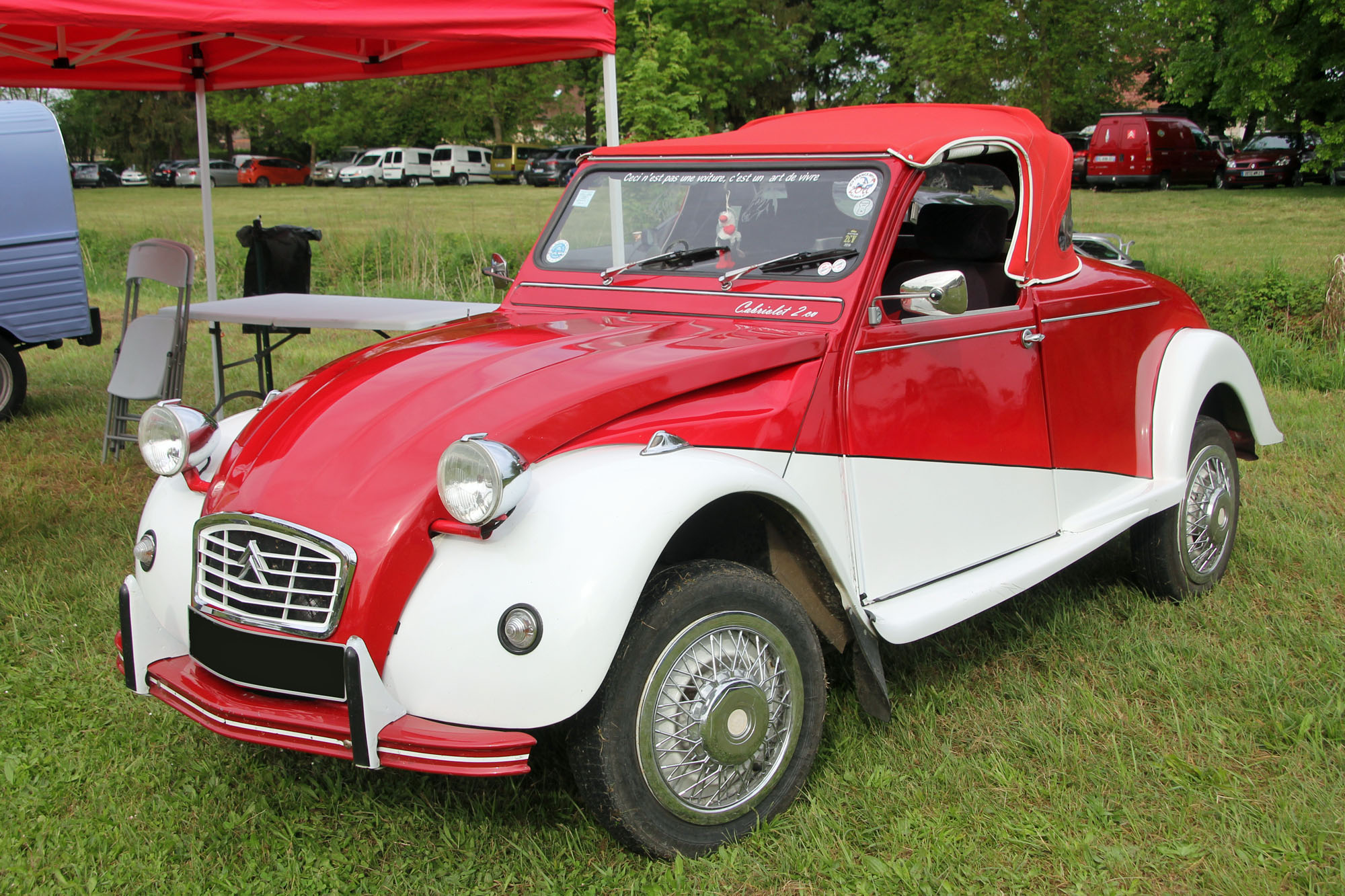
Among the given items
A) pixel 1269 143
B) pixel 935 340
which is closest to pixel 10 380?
pixel 935 340

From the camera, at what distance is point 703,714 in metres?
2.75

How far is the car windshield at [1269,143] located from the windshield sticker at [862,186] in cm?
2801

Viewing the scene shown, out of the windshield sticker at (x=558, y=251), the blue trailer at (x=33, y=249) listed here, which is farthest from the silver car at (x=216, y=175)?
the windshield sticker at (x=558, y=251)

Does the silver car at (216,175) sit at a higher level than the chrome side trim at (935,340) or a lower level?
higher

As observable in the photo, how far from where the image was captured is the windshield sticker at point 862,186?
3492mm

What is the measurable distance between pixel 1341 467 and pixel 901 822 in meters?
4.60

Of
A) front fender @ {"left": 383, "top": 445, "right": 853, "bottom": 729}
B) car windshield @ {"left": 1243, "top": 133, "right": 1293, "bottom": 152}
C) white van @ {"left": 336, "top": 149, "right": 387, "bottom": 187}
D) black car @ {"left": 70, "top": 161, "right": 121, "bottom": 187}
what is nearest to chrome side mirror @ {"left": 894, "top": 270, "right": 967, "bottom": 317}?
front fender @ {"left": 383, "top": 445, "right": 853, "bottom": 729}

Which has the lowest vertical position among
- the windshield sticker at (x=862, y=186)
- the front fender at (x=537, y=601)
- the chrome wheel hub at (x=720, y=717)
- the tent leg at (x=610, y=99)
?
the chrome wheel hub at (x=720, y=717)

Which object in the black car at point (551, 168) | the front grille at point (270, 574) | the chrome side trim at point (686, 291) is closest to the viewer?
the front grille at point (270, 574)

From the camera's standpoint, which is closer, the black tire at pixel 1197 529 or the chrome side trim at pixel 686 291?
the chrome side trim at pixel 686 291

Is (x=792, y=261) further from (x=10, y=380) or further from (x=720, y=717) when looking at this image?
(x=10, y=380)

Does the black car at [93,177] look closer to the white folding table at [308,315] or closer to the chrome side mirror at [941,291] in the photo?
the white folding table at [308,315]

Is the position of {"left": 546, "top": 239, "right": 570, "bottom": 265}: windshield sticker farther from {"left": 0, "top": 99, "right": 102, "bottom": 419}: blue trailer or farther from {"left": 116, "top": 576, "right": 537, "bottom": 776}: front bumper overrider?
{"left": 0, "top": 99, "right": 102, "bottom": 419}: blue trailer

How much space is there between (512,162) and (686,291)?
1752 inches
